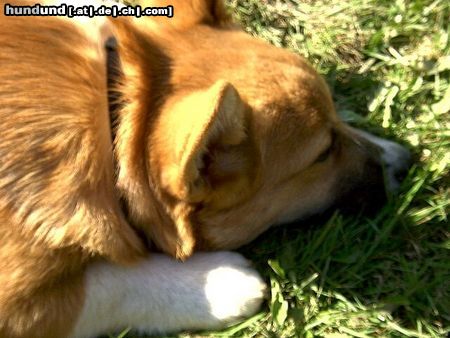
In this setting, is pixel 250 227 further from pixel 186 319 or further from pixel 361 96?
pixel 361 96

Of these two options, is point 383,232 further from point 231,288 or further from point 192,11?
point 192,11

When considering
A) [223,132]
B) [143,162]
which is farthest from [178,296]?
[223,132]

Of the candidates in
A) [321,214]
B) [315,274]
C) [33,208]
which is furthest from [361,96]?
[33,208]

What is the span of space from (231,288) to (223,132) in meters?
0.74

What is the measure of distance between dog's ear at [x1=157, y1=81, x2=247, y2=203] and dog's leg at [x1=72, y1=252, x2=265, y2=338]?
437 millimetres

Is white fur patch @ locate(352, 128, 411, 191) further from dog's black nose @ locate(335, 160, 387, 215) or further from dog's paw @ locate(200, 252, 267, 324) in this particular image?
dog's paw @ locate(200, 252, 267, 324)

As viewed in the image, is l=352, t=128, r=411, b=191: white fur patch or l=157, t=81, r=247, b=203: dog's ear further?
l=352, t=128, r=411, b=191: white fur patch

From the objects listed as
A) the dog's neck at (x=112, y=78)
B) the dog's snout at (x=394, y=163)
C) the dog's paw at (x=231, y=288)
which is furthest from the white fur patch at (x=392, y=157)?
the dog's neck at (x=112, y=78)

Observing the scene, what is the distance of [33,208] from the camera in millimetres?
2170

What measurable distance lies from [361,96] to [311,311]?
1.19 meters

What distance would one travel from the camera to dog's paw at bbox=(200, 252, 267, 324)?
259cm

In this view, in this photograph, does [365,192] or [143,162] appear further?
[365,192]

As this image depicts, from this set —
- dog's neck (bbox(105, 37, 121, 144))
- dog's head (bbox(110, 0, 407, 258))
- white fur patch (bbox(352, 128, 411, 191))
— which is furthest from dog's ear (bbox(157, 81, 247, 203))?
white fur patch (bbox(352, 128, 411, 191))

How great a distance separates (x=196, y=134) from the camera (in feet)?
6.32
